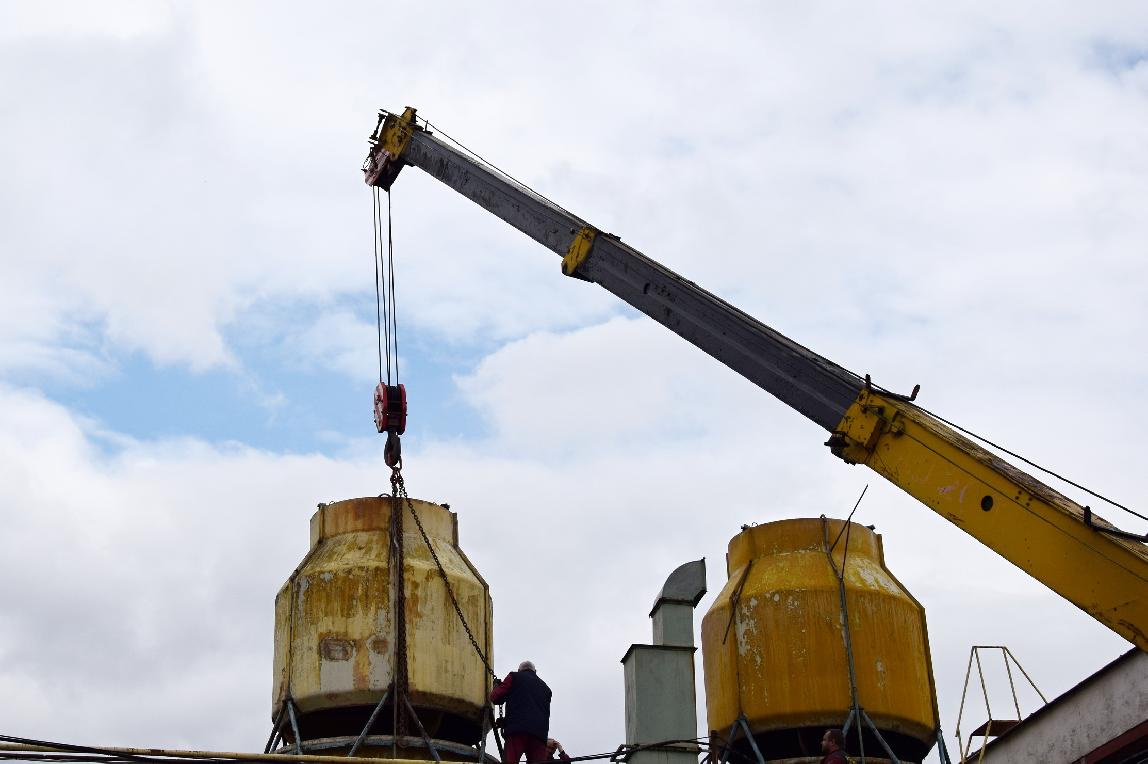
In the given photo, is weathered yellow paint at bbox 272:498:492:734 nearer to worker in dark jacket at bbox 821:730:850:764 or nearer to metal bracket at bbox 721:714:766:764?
metal bracket at bbox 721:714:766:764

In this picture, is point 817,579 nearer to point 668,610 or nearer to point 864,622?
point 864,622

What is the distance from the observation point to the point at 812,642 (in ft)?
55.8

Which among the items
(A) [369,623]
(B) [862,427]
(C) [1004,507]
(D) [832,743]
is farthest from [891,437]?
(A) [369,623]

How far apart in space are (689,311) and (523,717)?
15.4 ft

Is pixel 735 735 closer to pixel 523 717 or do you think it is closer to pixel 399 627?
pixel 523 717

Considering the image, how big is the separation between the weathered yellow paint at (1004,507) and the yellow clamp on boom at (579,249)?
4.36 metres

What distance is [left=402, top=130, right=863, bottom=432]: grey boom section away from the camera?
572 inches

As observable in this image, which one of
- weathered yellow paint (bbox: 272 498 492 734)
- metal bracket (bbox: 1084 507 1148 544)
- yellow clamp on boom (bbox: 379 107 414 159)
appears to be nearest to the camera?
metal bracket (bbox: 1084 507 1148 544)

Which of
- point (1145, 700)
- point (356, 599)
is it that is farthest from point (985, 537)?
point (356, 599)

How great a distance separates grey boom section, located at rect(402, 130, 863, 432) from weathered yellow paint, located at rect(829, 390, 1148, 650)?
440 millimetres

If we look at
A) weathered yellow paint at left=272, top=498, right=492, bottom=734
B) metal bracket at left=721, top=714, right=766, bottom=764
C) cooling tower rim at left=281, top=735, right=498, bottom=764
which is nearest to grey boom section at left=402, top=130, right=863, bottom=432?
weathered yellow paint at left=272, top=498, right=492, bottom=734

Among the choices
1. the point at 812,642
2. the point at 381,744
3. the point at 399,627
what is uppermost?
the point at 399,627

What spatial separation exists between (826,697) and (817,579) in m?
1.48

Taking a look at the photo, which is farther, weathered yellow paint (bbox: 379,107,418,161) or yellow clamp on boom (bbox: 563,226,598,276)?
weathered yellow paint (bbox: 379,107,418,161)
